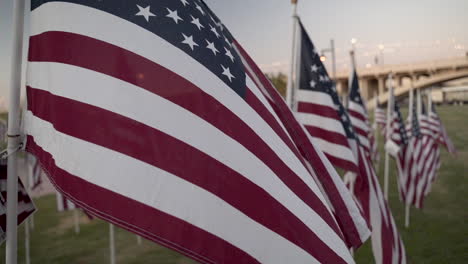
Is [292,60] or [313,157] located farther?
[292,60]

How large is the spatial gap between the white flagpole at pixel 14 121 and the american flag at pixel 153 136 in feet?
0.43

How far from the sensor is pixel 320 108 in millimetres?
4605

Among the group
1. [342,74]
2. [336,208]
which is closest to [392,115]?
[336,208]

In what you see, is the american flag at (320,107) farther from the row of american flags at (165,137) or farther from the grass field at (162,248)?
the grass field at (162,248)

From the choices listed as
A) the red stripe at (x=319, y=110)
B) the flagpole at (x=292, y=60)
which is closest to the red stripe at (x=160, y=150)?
the flagpole at (x=292, y=60)

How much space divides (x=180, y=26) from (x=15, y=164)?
118 cm

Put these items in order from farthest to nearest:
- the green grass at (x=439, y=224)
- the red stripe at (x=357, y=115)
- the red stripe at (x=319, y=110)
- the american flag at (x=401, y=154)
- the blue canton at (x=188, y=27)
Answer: the american flag at (x=401, y=154), the green grass at (x=439, y=224), the red stripe at (x=357, y=115), the red stripe at (x=319, y=110), the blue canton at (x=188, y=27)

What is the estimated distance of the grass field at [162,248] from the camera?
28.7 ft

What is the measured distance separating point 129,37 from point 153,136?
575mm

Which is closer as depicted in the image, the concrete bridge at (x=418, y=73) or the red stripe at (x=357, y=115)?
the red stripe at (x=357, y=115)

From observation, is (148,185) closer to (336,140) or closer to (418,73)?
(336,140)

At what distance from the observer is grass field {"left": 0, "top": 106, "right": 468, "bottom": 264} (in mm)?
8758

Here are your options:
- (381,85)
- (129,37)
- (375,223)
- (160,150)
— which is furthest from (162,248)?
(381,85)

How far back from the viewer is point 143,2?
237 cm
